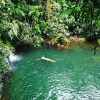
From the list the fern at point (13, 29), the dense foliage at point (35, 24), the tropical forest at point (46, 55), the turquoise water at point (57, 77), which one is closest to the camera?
the tropical forest at point (46, 55)

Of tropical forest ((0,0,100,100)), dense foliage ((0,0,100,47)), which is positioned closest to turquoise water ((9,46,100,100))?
tropical forest ((0,0,100,100))

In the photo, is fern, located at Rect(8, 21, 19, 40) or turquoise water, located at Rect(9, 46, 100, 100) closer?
turquoise water, located at Rect(9, 46, 100, 100)

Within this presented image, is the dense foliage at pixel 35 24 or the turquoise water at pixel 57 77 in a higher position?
the dense foliage at pixel 35 24

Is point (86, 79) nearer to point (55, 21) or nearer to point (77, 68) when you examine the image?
point (77, 68)

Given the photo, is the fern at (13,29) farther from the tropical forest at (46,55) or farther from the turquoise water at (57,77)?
the turquoise water at (57,77)

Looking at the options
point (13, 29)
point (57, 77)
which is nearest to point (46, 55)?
point (13, 29)

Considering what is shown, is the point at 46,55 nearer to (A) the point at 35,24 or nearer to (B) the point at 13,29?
(B) the point at 13,29

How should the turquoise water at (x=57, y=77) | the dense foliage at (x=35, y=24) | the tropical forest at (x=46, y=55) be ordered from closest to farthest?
the tropical forest at (x=46, y=55), the turquoise water at (x=57, y=77), the dense foliage at (x=35, y=24)

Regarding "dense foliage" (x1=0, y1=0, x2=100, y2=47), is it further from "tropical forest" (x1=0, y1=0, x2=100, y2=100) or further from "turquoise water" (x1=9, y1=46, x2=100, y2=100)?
"turquoise water" (x1=9, y1=46, x2=100, y2=100)

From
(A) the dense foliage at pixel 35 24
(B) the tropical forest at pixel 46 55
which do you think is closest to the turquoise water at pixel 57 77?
(B) the tropical forest at pixel 46 55

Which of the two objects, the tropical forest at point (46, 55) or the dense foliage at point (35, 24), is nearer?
the tropical forest at point (46, 55)
